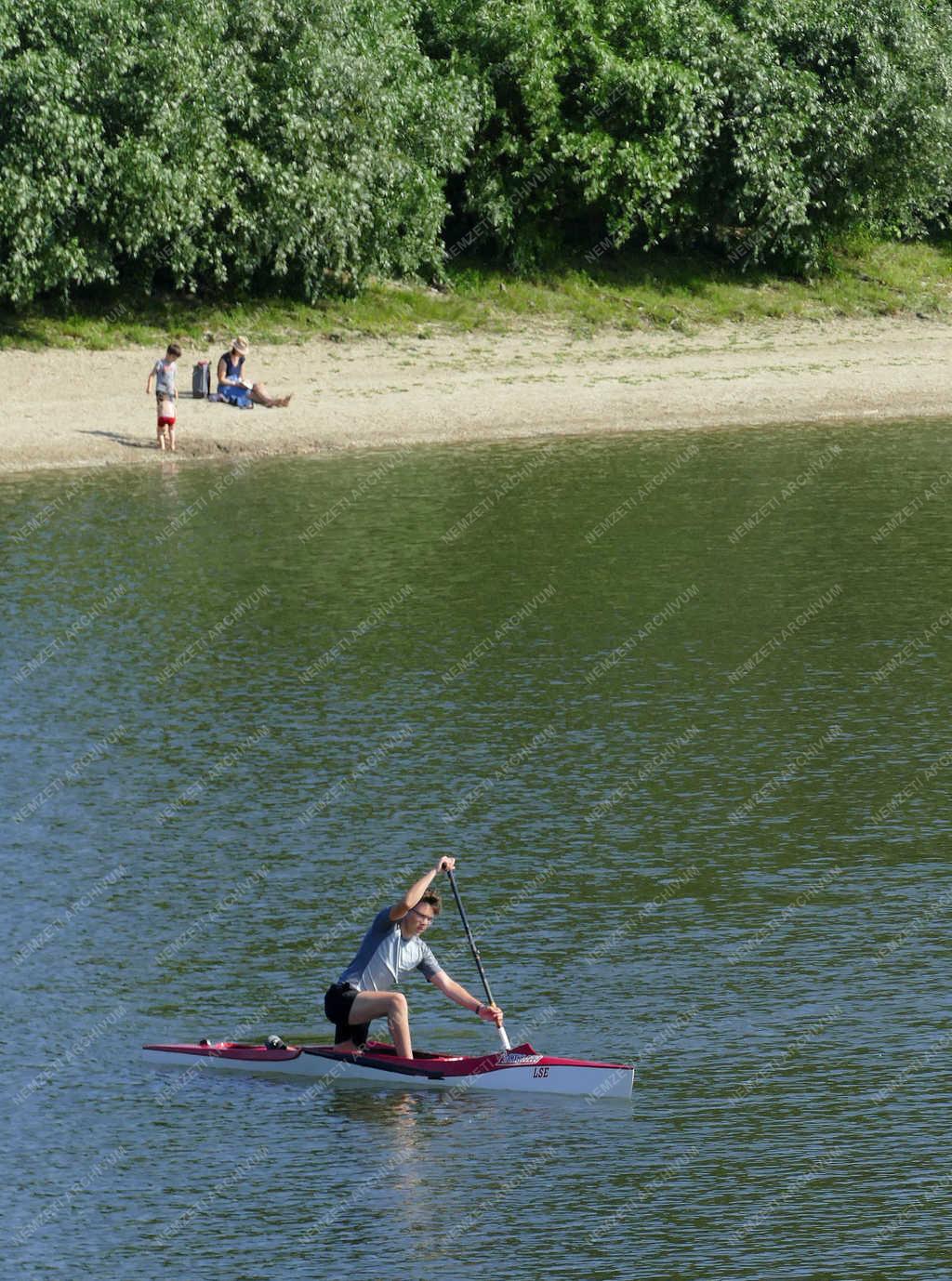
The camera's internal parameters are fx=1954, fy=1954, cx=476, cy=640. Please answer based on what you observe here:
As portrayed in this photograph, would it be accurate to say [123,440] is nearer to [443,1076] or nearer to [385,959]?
[385,959]

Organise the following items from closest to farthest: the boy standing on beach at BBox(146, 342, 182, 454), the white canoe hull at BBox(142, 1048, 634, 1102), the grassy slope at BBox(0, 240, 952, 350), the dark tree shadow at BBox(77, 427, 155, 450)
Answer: the white canoe hull at BBox(142, 1048, 634, 1102)
the boy standing on beach at BBox(146, 342, 182, 454)
the dark tree shadow at BBox(77, 427, 155, 450)
the grassy slope at BBox(0, 240, 952, 350)

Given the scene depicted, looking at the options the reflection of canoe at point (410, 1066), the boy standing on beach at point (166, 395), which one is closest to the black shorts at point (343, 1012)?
the reflection of canoe at point (410, 1066)

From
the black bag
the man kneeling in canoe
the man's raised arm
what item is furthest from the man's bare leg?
the black bag

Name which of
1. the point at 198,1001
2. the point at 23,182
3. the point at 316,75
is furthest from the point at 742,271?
the point at 198,1001

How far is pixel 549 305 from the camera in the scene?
57406mm

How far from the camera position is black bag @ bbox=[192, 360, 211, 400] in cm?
4766

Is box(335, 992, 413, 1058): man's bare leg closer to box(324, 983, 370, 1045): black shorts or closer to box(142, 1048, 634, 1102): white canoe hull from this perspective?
box(324, 983, 370, 1045): black shorts

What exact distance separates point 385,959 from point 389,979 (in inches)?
7.7

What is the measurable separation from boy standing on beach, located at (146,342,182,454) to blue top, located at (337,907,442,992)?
27702 millimetres

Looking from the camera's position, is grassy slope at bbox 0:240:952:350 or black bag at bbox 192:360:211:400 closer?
black bag at bbox 192:360:211:400

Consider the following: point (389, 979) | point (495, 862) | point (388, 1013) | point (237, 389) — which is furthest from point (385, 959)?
point (237, 389)

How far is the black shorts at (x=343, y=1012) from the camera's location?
17875mm

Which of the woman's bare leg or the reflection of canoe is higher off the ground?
the woman's bare leg

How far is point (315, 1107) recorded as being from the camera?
17.5 m
